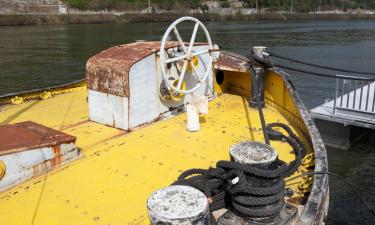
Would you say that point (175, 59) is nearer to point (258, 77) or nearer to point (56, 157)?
point (258, 77)

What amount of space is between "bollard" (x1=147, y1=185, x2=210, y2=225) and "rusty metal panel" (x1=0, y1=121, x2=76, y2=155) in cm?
197

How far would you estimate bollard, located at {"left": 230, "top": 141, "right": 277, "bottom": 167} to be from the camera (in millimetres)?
2584

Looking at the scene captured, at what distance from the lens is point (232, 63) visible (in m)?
6.33

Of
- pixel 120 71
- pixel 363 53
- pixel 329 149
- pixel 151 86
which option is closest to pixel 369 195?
pixel 329 149

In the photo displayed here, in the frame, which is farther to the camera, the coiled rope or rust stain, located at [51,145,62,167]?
rust stain, located at [51,145,62,167]

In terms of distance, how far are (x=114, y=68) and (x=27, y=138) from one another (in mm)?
1408

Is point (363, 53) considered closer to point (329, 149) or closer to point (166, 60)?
point (329, 149)

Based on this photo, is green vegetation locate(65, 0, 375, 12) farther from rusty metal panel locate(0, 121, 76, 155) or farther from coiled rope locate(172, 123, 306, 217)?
coiled rope locate(172, 123, 306, 217)

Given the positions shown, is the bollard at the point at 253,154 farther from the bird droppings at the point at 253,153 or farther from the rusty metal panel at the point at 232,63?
the rusty metal panel at the point at 232,63

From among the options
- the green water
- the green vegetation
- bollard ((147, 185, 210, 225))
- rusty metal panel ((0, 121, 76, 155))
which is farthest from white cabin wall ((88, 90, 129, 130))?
the green vegetation

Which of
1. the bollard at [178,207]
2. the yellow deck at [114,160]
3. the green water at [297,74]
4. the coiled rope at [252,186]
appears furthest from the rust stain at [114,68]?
the green water at [297,74]

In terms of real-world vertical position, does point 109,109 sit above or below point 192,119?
above

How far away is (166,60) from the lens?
16.1 ft

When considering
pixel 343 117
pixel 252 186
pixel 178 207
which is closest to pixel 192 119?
pixel 252 186
